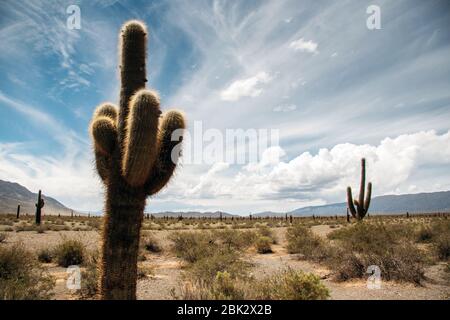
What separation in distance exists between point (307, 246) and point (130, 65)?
12440 mm

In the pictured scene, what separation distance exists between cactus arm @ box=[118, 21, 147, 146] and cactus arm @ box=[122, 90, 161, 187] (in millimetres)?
590

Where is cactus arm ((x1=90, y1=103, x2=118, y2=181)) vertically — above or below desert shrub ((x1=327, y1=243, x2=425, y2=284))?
above

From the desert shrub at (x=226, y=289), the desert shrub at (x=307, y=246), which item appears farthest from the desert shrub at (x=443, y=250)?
the desert shrub at (x=226, y=289)

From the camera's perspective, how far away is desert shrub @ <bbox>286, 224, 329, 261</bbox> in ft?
46.6

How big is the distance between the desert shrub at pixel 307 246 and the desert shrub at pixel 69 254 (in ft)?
31.9

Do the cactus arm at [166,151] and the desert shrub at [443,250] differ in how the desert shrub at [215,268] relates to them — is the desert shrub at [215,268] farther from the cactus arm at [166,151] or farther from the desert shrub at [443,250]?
the desert shrub at [443,250]

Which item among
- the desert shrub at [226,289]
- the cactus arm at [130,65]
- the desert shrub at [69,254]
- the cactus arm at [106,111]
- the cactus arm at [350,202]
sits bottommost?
the desert shrub at [69,254]

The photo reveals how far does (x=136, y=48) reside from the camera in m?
7.05

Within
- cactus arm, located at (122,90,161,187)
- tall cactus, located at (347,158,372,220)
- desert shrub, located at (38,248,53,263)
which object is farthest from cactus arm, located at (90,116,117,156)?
tall cactus, located at (347,158,372,220)

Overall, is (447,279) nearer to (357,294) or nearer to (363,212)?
(357,294)

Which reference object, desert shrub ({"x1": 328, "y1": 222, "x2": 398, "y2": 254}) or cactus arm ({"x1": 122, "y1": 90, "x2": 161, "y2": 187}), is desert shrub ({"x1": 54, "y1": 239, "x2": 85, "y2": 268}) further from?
desert shrub ({"x1": 328, "y1": 222, "x2": 398, "y2": 254})

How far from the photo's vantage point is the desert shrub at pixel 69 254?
13428 millimetres

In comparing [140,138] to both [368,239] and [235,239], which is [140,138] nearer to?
[368,239]

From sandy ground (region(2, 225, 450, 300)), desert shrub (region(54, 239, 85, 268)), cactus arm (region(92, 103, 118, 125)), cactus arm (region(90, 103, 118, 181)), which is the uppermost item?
cactus arm (region(92, 103, 118, 125))
